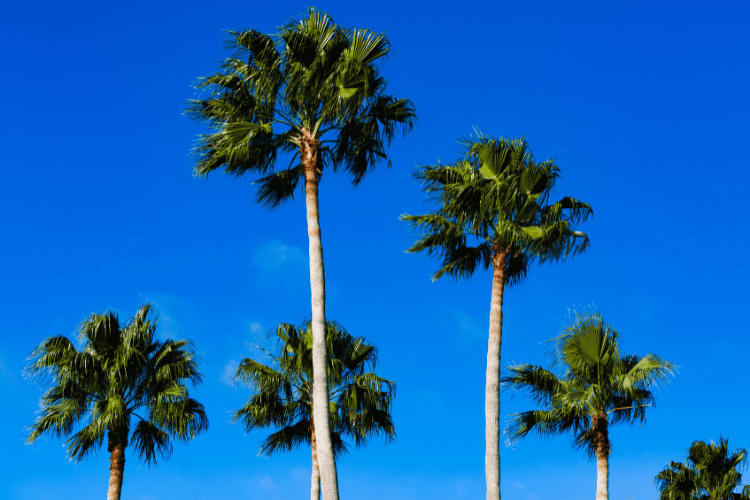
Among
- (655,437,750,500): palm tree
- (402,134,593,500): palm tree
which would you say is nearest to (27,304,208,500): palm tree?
(402,134,593,500): palm tree

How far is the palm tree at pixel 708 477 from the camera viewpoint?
907 inches

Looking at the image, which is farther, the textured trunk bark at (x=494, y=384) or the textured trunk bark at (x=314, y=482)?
the textured trunk bark at (x=314, y=482)

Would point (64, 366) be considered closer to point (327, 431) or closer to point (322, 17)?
point (327, 431)

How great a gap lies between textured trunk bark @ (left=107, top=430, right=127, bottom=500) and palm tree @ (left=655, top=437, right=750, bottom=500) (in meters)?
15.9

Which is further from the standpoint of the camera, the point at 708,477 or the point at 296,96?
the point at 708,477

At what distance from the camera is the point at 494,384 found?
1655cm

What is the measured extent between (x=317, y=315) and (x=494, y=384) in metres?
4.40

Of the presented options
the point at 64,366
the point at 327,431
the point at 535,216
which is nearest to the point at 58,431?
the point at 64,366

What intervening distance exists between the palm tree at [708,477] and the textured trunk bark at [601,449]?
6.62 metres

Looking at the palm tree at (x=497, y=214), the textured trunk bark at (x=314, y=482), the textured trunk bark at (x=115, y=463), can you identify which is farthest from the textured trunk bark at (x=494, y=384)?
the textured trunk bark at (x=115, y=463)

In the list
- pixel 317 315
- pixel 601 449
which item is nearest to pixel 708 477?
pixel 601 449

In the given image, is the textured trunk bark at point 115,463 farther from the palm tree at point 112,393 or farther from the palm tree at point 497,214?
the palm tree at point 497,214

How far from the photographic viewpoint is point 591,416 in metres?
18.2

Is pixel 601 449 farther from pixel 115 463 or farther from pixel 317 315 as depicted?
pixel 115 463
